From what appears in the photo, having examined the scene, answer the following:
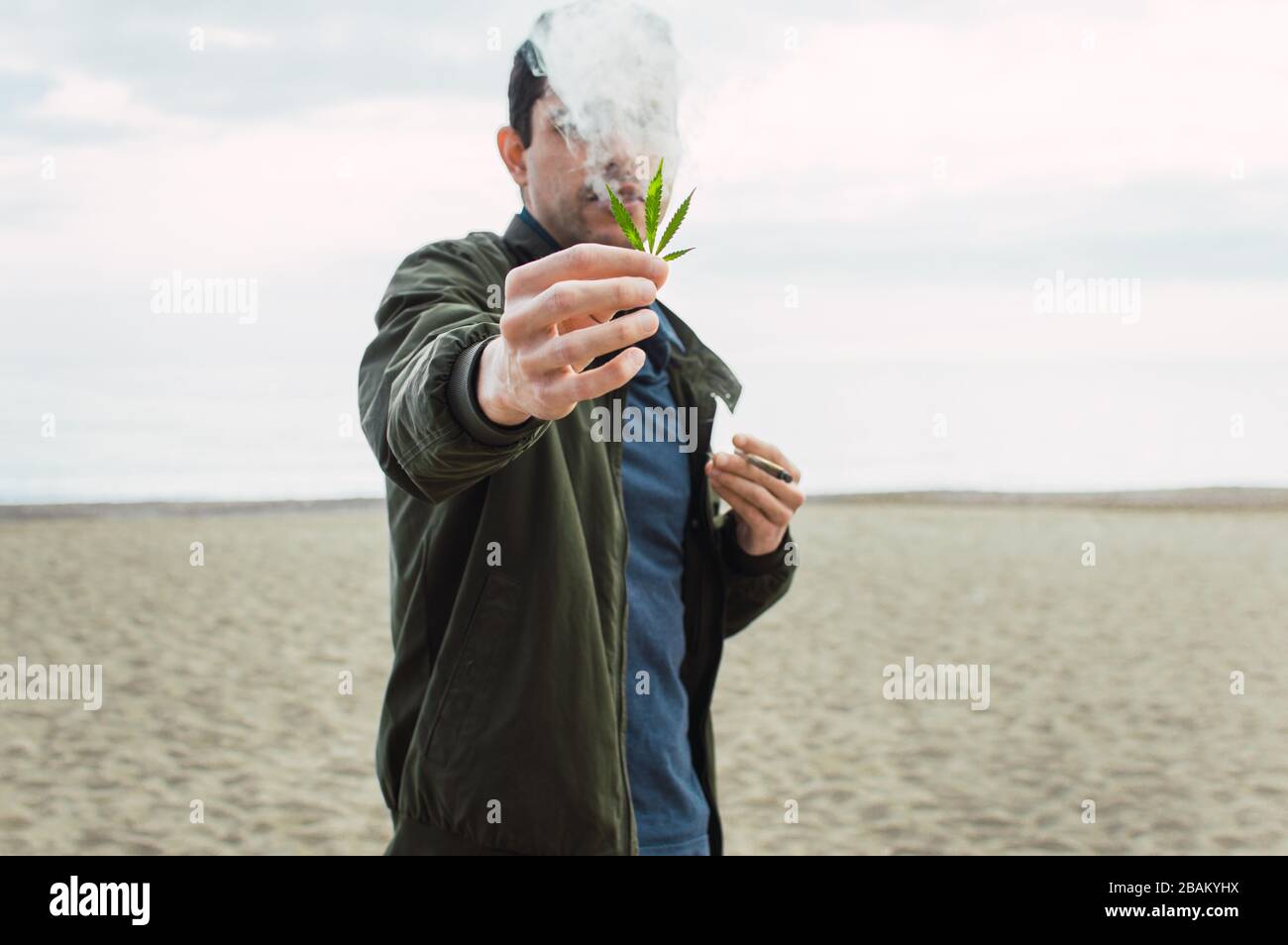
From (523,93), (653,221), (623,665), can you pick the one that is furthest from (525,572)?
(523,93)

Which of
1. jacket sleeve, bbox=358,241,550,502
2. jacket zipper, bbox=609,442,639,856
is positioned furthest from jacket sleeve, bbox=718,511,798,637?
jacket sleeve, bbox=358,241,550,502

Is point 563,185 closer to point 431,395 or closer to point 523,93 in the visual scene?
point 523,93

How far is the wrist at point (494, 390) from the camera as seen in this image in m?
1.55

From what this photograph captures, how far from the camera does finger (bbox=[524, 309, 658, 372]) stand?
135 centimetres

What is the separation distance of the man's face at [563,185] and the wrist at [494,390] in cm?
53

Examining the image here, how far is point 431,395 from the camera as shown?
1662mm

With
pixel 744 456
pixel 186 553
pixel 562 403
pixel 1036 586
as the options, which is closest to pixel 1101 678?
pixel 1036 586

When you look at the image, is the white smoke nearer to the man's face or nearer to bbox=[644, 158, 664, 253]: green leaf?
the man's face

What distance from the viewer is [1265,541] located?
24.4 meters

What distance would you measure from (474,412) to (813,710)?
9.39 m

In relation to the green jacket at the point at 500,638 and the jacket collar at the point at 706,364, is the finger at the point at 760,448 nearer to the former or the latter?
the jacket collar at the point at 706,364

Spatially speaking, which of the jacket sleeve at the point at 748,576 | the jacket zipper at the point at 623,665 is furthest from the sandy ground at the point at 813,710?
the jacket zipper at the point at 623,665

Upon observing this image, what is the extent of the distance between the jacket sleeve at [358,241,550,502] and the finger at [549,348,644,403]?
201 millimetres

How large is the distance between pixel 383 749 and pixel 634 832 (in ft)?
1.50
